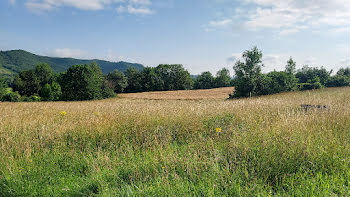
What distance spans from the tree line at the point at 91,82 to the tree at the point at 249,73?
3327cm

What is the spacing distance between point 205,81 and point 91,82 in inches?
1950

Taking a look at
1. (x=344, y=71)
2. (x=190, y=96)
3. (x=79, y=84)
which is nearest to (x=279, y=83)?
(x=190, y=96)

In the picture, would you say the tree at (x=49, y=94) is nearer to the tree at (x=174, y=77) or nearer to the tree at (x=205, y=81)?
the tree at (x=174, y=77)

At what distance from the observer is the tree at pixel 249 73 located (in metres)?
29.5

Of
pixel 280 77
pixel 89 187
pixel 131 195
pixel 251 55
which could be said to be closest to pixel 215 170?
pixel 131 195

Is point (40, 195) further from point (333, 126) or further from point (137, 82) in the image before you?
point (137, 82)

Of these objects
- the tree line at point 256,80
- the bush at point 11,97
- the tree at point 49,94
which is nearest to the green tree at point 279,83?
the tree line at point 256,80

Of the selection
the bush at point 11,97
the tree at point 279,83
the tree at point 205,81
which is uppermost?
the tree at point 205,81

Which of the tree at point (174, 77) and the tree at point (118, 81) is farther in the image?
the tree at point (174, 77)

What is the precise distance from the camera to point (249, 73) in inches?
1180

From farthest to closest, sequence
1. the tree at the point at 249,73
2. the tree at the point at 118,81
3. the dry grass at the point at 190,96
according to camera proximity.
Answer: the tree at the point at 118,81 < the dry grass at the point at 190,96 < the tree at the point at 249,73

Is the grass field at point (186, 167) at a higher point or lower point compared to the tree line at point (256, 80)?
lower

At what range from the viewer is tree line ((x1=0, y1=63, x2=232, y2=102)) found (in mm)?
47031

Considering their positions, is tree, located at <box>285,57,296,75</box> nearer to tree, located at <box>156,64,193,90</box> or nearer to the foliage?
the foliage
